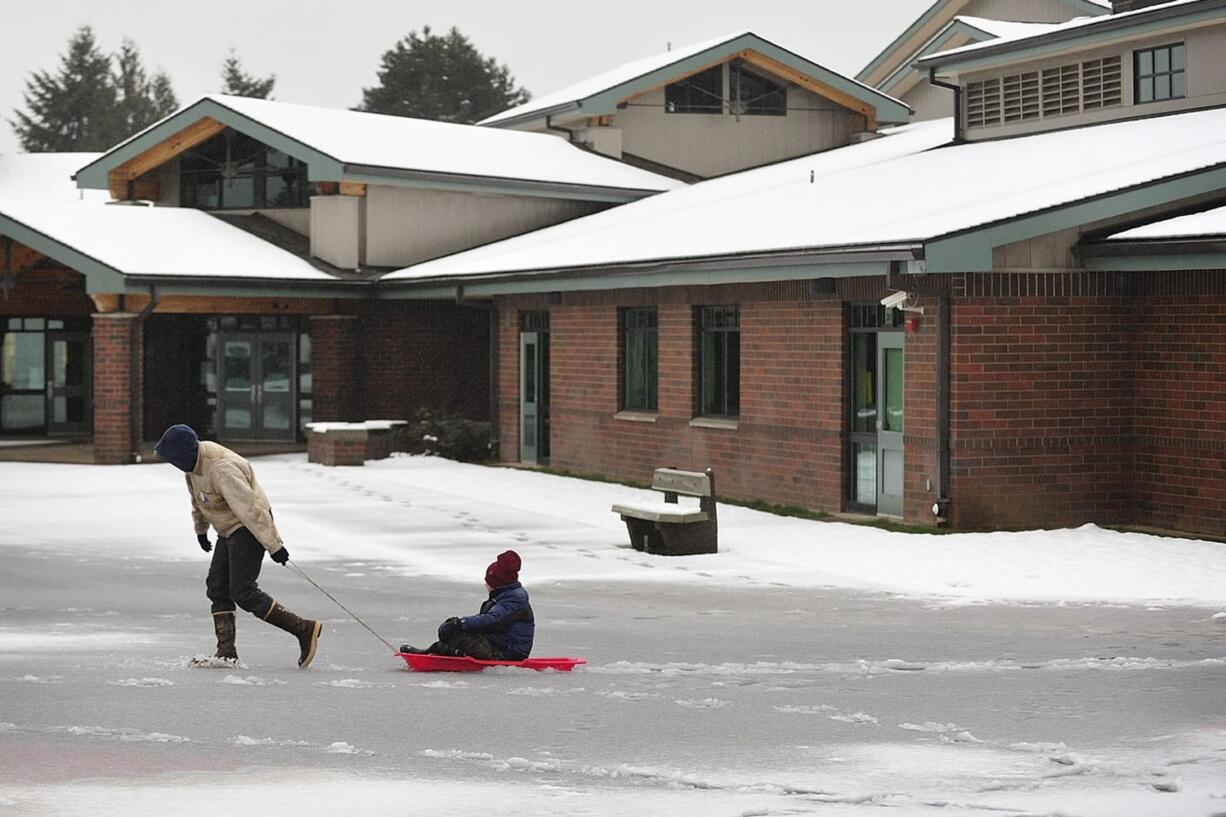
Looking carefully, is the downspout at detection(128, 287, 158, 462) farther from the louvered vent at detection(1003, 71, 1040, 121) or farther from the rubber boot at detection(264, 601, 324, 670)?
the rubber boot at detection(264, 601, 324, 670)

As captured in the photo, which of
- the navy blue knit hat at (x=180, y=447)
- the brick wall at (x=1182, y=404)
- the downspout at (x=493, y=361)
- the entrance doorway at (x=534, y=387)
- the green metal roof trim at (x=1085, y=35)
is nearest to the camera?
the navy blue knit hat at (x=180, y=447)

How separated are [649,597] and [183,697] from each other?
219 inches

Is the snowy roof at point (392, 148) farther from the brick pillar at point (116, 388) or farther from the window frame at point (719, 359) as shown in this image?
the window frame at point (719, 359)

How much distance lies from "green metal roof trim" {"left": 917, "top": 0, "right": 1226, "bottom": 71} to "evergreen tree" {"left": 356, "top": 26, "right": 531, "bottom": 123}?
62.7 metres

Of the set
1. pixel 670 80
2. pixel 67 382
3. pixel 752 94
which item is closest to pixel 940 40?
pixel 752 94

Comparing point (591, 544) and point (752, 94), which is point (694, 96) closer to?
point (752, 94)

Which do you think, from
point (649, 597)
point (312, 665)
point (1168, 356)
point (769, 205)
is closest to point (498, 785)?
point (312, 665)

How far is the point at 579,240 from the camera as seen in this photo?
99.9ft

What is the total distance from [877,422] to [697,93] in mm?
18968

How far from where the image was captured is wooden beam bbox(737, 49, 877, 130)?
126ft

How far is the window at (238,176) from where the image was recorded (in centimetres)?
3541

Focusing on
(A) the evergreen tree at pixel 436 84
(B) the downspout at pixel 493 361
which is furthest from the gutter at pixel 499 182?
(A) the evergreen tree at pixel 436 84

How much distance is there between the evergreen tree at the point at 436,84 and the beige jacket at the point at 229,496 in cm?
7770

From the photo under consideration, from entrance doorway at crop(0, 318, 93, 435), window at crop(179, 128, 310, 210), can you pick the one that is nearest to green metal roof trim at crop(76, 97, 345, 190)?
window at crop(179, 128, 310, 210)
